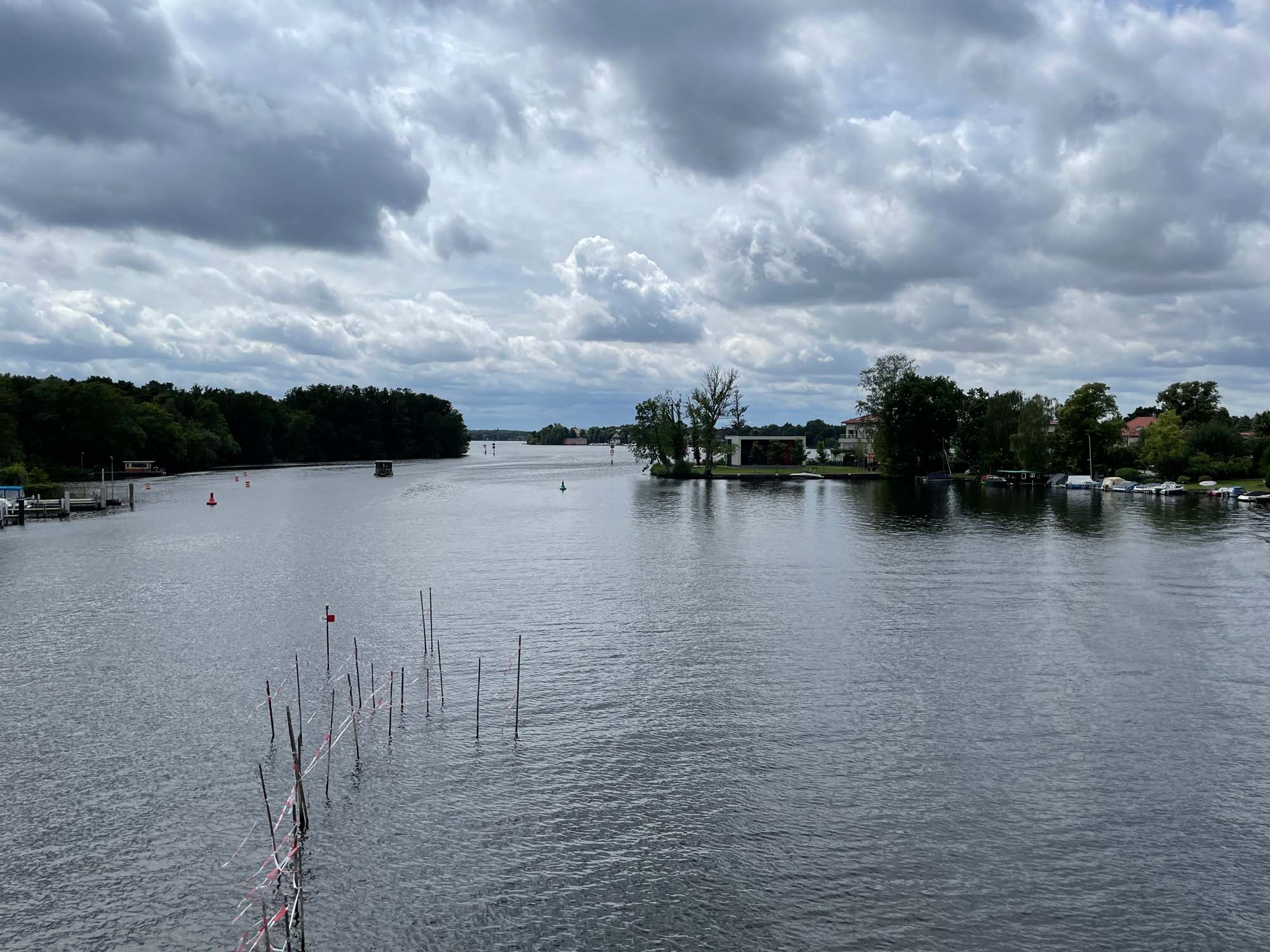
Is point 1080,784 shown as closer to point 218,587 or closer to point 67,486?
point 218,587

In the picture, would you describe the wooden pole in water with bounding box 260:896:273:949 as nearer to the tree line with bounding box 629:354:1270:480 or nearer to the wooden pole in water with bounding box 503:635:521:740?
the wooden pole in water with bounding box 503:635:521:740

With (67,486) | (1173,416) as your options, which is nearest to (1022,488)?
(1173,416)

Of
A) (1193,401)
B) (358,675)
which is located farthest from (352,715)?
(1193,401)

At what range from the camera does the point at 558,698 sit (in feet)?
102

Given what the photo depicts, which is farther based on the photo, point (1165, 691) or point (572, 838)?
point (1165, 691)

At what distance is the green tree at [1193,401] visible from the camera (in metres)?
184

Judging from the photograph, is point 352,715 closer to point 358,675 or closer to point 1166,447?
point 358,675

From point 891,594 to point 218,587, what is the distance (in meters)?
38.2

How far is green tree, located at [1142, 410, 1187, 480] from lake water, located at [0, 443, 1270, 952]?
89083 mm

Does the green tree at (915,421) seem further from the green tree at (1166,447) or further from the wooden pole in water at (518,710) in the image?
the wooden pole in water at (518,710)

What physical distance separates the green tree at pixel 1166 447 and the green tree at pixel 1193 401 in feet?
124

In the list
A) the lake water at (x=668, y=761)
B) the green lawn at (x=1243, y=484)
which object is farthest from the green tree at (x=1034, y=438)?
the lake water at (x=668, y=761)

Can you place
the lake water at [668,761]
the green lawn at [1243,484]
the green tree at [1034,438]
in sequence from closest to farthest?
the lake water at [668,761]
the green lawn at [1243,484]
the green tree at [1034,438]

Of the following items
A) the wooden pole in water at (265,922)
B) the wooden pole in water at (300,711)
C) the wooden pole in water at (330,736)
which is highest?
the wooden pole in water at (300,711)
